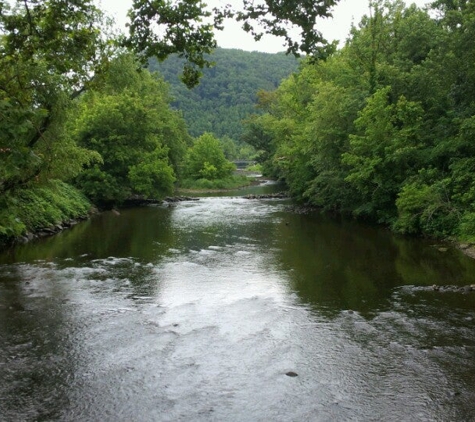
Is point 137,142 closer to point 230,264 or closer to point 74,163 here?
point 74,163

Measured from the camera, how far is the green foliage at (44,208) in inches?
902

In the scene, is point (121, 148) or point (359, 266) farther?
point (121, 148)

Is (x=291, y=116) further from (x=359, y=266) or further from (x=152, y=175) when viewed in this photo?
(x=359, y=266)

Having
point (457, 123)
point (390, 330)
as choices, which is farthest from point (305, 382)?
point (457, 123)

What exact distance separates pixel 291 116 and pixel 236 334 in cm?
3875

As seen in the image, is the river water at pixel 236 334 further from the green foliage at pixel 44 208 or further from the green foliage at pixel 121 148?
the green foliage at pixel 121 148


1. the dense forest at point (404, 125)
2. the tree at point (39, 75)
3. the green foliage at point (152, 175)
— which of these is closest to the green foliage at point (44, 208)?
the tree at point (39, 75)

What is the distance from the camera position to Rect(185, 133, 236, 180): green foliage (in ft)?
238

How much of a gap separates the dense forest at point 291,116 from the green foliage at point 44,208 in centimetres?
11

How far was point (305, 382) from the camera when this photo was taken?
9.25 metres

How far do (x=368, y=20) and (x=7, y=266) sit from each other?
2968cm

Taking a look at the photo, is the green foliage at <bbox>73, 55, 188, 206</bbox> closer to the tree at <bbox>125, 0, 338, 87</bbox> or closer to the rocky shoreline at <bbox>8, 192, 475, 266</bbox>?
the rocky shoreline at <bbox>8, 192, 475, 266</bbox>

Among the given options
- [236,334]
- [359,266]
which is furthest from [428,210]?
[236,334]

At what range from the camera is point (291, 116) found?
1897 inches
